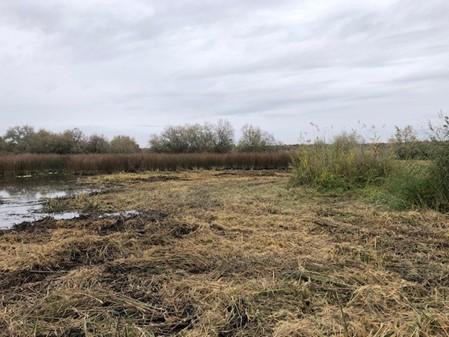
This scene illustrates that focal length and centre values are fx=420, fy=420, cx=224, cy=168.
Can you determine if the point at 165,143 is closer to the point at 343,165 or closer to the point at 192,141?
the point at 192,141

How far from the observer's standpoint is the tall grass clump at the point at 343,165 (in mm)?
10203

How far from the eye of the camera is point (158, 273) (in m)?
3.76

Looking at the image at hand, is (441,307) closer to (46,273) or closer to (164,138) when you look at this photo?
(46,273)

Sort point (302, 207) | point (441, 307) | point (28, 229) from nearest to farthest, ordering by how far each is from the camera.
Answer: point (441, 307), point (28, 229), point (302, 207)

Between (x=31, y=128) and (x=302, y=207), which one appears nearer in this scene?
(x=302, y=207)

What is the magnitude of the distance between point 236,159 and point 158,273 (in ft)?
82.3

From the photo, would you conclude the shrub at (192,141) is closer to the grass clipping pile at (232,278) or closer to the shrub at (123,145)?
the shrub at (123,145)

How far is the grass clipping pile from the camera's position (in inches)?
105

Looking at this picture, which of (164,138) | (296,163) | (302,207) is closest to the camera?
(302,207)

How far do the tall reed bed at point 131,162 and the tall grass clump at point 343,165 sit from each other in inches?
471

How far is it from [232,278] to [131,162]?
23.3 m

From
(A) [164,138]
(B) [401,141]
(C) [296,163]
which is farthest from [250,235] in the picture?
(A) [164,138]

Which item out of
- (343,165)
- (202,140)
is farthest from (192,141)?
(343,165)

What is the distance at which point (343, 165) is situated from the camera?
10.5 m
